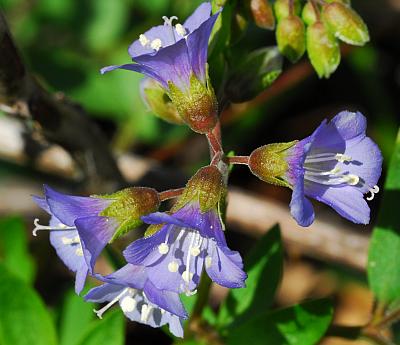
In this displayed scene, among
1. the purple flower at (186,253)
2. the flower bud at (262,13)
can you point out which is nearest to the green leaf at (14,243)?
the purple flower at (186,253)

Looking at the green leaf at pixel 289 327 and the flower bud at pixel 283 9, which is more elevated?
the flower bud at pixel 283 9

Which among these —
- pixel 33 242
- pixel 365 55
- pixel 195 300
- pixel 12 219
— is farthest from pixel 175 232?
pixel 365 55

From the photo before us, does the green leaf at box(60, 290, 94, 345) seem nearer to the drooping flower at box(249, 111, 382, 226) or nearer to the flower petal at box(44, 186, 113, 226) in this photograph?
the flower petal at box(44, 186, 113, 226)

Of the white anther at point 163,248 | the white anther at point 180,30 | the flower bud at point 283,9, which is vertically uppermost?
the white anther at point 180,30

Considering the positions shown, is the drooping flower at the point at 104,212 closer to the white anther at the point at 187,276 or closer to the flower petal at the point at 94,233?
the flower petal at the point at 94,233

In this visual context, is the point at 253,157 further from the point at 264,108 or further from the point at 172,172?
the point at 264,108

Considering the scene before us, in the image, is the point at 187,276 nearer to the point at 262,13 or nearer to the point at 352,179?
the point at 352,179

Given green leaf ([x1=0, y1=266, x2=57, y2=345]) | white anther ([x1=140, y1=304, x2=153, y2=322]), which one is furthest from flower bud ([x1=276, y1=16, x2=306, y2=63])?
green leaf ([x1=0, y1=266, x2=57, y2=345])
